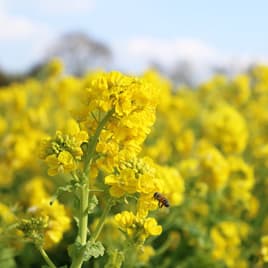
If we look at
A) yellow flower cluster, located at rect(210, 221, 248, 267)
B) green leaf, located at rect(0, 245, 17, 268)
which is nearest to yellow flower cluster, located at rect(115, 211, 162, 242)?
green leaf, located at rect(0, 245, 17, 268)

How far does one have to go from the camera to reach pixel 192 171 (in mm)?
4473

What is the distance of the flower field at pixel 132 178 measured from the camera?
1.97 m

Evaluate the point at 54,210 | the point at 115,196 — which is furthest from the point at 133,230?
the point at 54,210

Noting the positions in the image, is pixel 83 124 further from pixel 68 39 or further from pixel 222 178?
pixel 68 39

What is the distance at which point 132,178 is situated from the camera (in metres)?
1.98

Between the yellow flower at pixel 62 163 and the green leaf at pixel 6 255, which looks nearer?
the yellow flower at pixel 62 163

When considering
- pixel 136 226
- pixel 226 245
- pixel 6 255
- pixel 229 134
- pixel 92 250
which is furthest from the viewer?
pixel 229 134

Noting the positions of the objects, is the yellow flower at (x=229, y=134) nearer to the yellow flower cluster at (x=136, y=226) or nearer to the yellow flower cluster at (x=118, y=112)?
the yellow flower cluster at (x=136, y=226)

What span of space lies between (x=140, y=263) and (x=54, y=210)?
0.55 m

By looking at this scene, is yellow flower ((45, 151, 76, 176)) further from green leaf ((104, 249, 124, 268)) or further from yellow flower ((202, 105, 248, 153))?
yellow flower ((202, 105, 248, 153))

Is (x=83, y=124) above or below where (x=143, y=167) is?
above

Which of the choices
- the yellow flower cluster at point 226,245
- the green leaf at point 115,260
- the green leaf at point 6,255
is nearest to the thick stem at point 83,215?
the green leaf at point 115,260

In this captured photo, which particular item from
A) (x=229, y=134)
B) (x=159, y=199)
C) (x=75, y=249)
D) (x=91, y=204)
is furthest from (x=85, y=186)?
(x=229, y=134)

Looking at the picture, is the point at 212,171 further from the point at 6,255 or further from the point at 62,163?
the point at 62,163
